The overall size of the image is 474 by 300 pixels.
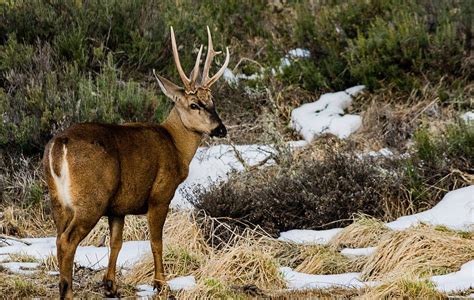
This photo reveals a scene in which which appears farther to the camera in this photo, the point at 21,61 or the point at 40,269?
the point at 21,61

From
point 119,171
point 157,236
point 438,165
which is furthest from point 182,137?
point 438,165

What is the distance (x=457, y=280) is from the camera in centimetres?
795

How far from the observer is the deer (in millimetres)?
7176

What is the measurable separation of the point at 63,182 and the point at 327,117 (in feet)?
22.5

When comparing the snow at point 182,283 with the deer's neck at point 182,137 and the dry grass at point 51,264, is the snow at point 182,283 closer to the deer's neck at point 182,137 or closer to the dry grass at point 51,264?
the deer's neck at point 182,137

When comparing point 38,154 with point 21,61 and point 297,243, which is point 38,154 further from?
point 297,243

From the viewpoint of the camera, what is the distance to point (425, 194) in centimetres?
1047

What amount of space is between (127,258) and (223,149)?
11.9 ft

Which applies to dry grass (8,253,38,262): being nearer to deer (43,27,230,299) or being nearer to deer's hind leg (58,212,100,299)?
deer (43,27,230,299)

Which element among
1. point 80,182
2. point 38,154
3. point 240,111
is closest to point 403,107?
point 240,111

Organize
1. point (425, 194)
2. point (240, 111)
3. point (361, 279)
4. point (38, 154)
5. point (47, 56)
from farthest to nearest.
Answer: point (240, 111) < point (47, 56) < point (38, 154) < point (425, 194) < point (361, 279)

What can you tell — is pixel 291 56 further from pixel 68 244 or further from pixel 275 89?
pixel 68 244

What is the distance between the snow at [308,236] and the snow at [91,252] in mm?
1459

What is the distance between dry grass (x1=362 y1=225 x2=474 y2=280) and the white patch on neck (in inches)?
109
